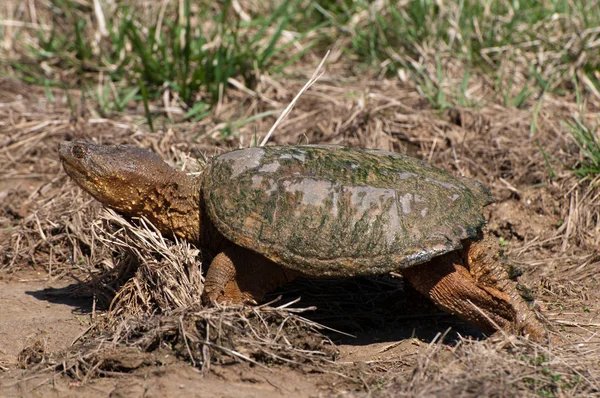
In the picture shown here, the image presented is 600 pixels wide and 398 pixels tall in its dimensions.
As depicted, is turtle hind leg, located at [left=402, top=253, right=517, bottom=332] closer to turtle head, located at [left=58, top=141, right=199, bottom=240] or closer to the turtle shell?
the turtle shell

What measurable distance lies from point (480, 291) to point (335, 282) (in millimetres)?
1049

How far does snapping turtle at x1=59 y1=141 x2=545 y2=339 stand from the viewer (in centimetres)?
333

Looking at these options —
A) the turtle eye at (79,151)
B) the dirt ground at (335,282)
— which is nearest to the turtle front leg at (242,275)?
the dirt ground at (335,282)

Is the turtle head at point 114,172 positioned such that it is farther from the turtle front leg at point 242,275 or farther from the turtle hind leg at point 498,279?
the turtle hind leg at point 498,279

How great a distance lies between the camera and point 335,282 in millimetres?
4238

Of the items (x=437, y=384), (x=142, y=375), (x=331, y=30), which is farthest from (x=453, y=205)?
(x=331, y=30)

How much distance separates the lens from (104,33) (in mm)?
6988

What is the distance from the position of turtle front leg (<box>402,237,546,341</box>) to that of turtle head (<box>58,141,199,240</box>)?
121 cm

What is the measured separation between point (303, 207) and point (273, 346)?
26.4 inches

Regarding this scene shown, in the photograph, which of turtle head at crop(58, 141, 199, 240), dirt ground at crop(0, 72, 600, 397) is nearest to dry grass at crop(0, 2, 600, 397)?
dirt ground at crop(0, 72, 600, 397)

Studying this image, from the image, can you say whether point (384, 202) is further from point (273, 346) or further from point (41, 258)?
point (41, 258)

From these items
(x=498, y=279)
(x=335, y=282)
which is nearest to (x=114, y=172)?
(x=335, y=282)

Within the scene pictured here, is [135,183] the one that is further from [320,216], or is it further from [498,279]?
[498,279]

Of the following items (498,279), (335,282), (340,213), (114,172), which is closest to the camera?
(340,213)
